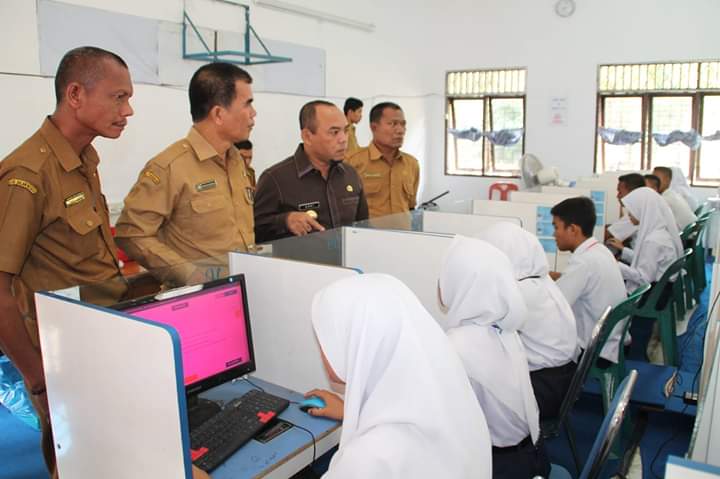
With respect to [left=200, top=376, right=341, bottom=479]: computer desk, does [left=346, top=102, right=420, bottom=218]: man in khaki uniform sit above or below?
above

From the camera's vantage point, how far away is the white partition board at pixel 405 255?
2145 millimetres

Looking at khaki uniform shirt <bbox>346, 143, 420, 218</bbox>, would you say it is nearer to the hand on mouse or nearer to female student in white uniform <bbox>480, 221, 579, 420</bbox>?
female student in white uniform <bbox>480, 221, 579, 420</bbox>

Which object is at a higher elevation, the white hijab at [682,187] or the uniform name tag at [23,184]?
the uniform name tag at [23,184]

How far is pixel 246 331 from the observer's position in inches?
69.3

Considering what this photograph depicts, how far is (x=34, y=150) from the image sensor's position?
165 centimetres

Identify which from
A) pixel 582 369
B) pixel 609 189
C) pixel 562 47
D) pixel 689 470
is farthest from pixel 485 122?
pixel 689 470

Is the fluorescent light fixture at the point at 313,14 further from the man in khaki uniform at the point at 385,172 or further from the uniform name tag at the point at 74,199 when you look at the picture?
the uniform name tag at the point at 74,199

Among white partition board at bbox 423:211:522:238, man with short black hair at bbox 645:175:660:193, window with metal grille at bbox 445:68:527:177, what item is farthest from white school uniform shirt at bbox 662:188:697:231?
window with metal grille at bbox 445:68:527:177

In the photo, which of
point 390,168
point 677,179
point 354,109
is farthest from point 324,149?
point 677,179

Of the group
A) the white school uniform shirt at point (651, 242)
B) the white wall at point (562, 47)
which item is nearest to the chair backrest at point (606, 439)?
the white school uniform shirt at point (651, 242)

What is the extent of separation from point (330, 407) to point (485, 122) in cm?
747

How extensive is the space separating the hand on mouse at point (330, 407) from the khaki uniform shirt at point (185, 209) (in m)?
0.62

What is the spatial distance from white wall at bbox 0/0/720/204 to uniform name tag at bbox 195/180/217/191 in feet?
10.2

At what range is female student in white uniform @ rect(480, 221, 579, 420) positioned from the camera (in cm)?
219
